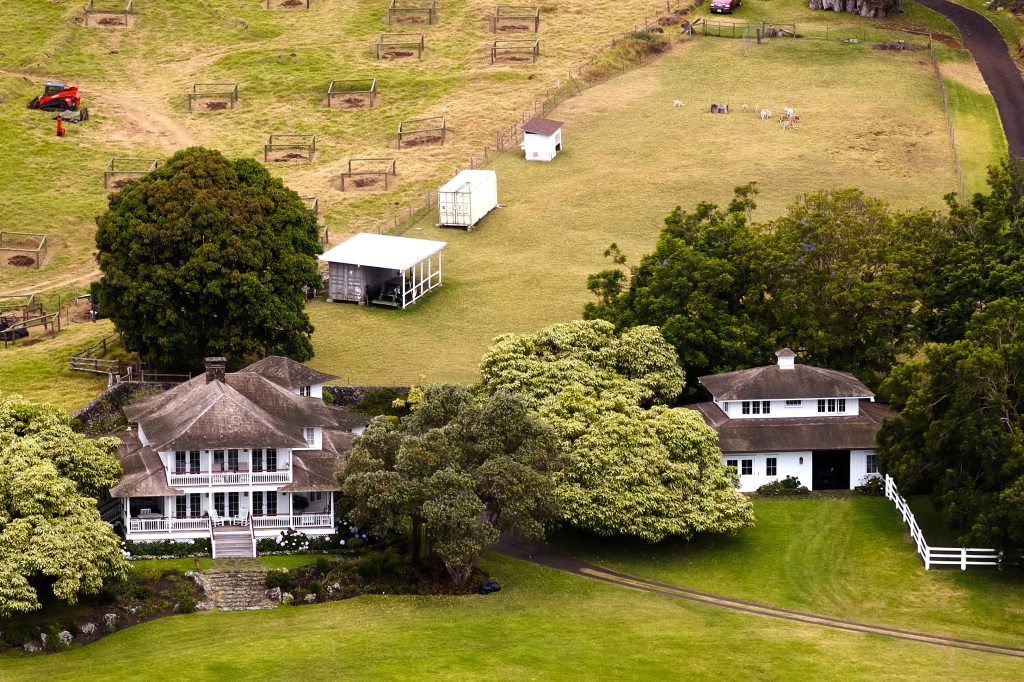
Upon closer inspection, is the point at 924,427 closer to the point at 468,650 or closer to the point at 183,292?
the point at 468,650

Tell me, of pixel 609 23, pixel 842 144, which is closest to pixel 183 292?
pixel 842 144

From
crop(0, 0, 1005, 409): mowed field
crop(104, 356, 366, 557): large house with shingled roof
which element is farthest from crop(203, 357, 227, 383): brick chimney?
crop(0, 0, 1005, 409): mowed field

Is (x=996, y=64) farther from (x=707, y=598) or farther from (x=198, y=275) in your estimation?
(x=707, y=598)

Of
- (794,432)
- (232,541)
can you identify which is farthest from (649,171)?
(232,541)

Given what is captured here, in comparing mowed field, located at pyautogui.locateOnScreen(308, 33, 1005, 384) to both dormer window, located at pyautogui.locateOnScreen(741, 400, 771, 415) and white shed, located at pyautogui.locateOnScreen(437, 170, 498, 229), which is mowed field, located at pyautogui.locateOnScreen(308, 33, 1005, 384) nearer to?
white shed, located at pyautogui.locateOnScreen(437, 170, 498, 229)

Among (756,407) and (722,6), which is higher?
(722,6)

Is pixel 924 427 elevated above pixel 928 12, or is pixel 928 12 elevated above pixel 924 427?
pixel 928 12

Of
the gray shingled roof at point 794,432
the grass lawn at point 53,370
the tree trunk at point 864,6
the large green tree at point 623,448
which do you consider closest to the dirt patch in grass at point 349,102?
the tree trunk at point 864,6
